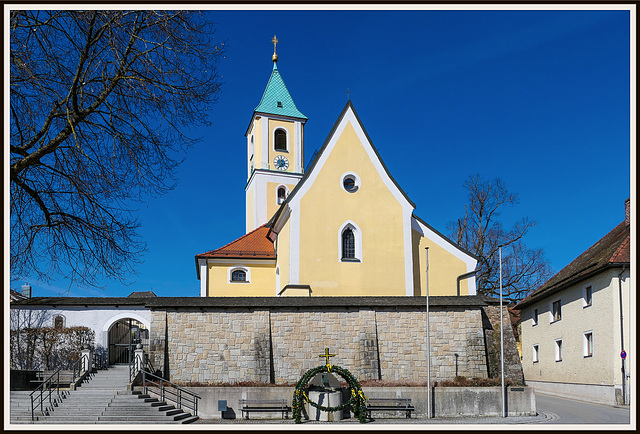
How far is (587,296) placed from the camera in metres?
27.3

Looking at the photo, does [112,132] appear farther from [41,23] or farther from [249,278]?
[249,278]

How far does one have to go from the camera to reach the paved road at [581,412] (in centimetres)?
1914

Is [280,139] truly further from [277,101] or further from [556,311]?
[556,311]

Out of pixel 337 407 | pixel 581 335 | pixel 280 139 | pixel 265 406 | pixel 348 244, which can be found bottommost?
pixel 265 406

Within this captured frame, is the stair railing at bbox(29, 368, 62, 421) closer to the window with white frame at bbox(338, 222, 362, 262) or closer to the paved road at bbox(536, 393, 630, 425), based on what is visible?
the window with white frame at bbox(338, 222, 362, 262)

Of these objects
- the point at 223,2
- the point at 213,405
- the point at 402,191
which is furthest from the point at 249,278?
the point at 223,2

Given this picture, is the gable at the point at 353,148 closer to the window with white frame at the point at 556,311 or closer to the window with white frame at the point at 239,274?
the window with white frame at the point at 239,274

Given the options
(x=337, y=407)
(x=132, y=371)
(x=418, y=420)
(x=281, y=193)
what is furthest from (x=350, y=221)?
(x=281, y=193)

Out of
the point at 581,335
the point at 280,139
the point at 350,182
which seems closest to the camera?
the point at 581,335

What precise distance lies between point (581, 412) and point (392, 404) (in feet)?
22.5

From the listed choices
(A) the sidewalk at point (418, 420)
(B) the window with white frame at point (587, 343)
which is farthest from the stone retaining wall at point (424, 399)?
(B) the window with white frame at point (587, 343)

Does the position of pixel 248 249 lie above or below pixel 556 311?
above

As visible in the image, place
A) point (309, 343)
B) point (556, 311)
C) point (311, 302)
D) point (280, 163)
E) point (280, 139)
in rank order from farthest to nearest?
point (280, 139), point (280, 163), point (556, 311), point (311, 302), point (309, 343)

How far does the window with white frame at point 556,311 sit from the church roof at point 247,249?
14341 millimetres
